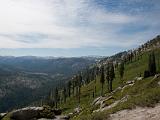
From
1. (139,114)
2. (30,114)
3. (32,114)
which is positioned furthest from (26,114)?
(139,114)

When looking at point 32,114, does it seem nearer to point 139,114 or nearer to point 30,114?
point 30,114

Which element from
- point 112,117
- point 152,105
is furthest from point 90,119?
point 152,105

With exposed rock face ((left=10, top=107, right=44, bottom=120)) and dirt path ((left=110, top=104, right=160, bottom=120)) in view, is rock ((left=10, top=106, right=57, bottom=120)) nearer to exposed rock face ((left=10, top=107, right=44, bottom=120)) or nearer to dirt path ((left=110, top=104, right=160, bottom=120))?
exposed rock face ((left=10, top=107, right=44, bottom=120))

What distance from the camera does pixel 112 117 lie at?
31234 millimetres

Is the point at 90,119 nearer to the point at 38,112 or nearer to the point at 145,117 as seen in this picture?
the point at 145,117

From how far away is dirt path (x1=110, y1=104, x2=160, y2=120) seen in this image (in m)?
28.6

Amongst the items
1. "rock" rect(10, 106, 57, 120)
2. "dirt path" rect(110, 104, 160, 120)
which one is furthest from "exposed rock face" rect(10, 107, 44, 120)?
"dirt path" rect(110, 104, 160, 120)

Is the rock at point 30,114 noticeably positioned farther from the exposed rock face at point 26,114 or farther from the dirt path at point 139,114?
the dirt path at point 139,114

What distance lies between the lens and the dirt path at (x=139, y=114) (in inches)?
1127

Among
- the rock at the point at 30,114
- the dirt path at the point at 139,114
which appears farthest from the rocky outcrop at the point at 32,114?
the dirt path at the point at 139,114

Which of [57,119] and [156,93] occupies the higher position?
[156,93]

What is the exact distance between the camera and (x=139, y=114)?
1187 inches

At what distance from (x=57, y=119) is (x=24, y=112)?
9.72m

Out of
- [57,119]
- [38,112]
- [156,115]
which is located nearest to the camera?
[156,115]
